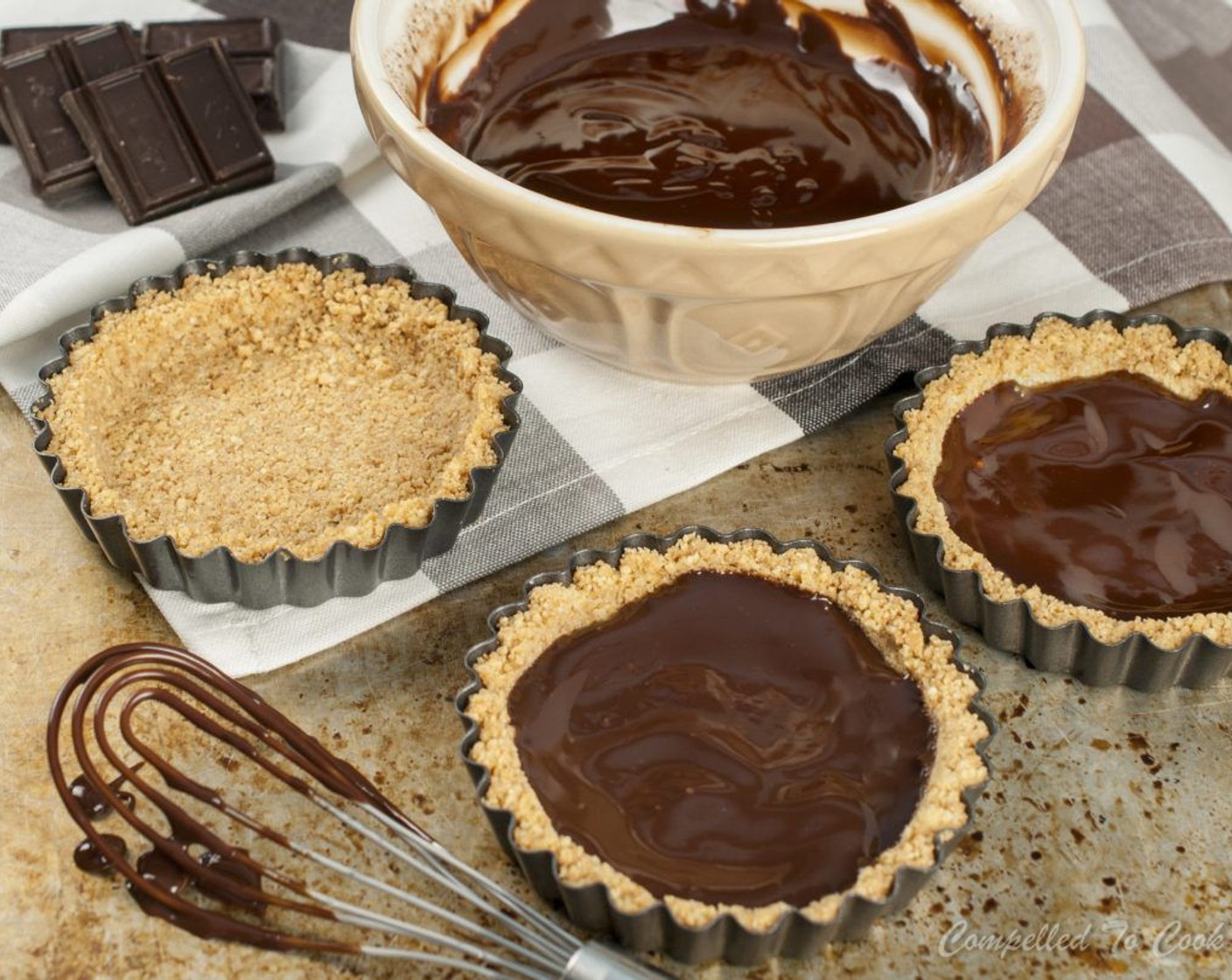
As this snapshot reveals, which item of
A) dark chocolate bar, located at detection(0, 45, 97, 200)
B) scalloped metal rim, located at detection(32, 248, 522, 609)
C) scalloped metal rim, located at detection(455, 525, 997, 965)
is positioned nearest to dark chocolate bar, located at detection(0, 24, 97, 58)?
dark chocolate bar, located at detection(0, 45, 97, 200)

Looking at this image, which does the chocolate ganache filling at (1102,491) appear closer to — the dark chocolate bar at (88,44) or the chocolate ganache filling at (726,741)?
the chocolate ganache filling at (726,741)

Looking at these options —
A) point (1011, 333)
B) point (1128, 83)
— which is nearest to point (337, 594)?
point (1011, 333)

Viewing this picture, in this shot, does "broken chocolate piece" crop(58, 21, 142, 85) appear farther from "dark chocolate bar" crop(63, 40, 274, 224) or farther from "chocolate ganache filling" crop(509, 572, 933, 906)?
"chocolate ganache filling" crop(509, 572, 933, 906)

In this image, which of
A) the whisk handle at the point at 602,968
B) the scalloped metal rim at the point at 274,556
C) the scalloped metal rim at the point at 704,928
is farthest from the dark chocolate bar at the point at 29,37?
the whisk handle at the point at 602,968

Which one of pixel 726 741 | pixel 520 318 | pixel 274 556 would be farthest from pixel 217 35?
pixel 726 741

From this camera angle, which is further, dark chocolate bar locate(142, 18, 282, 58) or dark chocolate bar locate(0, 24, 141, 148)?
dark chocolate bar locate(142, 18, 282, 58)

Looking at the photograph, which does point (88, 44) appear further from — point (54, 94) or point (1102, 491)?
point (1102, 491)

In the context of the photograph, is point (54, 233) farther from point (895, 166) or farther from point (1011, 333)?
point (1011, 333)
